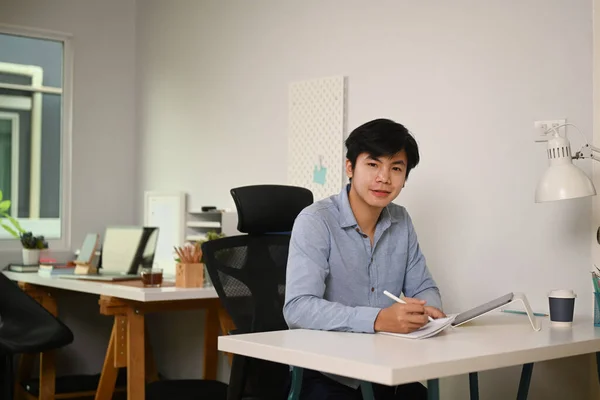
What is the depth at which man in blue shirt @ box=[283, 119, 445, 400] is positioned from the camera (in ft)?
7.22

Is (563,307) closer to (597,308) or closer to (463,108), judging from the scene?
(597,308)

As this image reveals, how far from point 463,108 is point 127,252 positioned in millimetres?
2065

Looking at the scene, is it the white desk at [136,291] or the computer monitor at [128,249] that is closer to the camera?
the white desk at [136,291]

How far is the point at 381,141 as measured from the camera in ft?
7.71

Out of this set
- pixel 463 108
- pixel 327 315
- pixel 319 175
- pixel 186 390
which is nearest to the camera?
pixel 327 315

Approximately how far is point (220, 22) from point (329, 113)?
112 cm

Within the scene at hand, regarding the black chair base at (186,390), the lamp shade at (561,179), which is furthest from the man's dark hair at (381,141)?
the black chair base at (186,390)

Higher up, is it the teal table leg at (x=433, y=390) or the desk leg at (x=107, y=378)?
the teal table leg at (x=433, y=390)

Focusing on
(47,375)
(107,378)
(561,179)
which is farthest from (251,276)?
(47,375)

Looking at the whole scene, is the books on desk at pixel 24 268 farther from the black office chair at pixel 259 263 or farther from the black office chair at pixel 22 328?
the black office chair at pixel 259 263

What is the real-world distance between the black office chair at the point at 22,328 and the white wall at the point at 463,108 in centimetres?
108

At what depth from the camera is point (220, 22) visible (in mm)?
4305

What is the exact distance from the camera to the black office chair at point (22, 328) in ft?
12.0

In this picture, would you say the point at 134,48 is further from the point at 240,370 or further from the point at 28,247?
the point at 240,370
